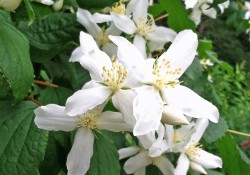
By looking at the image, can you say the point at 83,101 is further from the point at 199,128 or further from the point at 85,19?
the point at 199,128

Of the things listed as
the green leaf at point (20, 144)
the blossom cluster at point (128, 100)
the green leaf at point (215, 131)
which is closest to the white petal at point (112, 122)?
the blossom cluster at point (128, 100)

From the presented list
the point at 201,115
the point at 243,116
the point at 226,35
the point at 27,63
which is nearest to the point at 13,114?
the point at 27,63

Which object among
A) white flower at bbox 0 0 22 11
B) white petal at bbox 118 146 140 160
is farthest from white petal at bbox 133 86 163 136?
white petal at bbox 118 146 140 160

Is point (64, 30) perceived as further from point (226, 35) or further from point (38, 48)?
point (226, 35)

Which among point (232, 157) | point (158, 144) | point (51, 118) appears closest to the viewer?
point (51, 118)

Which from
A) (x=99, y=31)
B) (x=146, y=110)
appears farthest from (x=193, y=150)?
(x=146, y=110)

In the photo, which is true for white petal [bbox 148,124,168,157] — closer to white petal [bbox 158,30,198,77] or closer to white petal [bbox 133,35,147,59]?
white petal [bbox 158,30,198,77]
